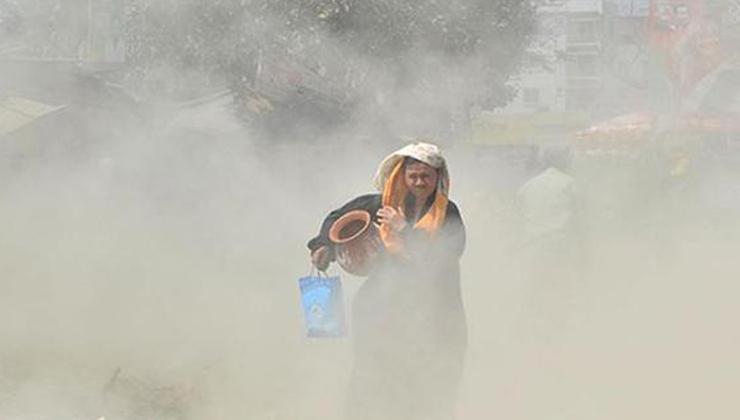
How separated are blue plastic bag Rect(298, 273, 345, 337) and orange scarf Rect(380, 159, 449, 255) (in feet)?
0.85

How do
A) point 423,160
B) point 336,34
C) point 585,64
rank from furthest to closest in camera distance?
point 585,64
point 336,34
point 423,160

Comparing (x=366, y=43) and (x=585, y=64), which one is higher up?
(x=585, y=64)

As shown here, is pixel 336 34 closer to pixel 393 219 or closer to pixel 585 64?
pixel 585 64

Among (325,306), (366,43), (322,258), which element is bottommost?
(325,306)

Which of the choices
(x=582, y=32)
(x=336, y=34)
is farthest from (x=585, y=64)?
(x=336, y=34)

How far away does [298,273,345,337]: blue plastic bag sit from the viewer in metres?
3.44

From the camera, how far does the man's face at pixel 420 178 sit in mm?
3287

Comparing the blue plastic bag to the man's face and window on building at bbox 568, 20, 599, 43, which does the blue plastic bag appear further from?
window on building at bbox 568, 20, 599, 43

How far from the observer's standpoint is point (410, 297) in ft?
10.9

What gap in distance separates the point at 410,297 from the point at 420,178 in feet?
1.10

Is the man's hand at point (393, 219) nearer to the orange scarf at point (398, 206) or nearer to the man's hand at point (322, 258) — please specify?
the orange scarf at point (398, 206)

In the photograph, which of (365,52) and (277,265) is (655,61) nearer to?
(365,52)

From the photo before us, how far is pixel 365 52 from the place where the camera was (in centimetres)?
746

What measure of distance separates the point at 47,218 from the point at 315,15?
6.79 feet
